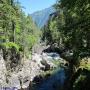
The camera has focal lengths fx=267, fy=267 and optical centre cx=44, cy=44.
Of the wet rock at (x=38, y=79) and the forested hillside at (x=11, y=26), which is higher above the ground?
the forested hillside at (x=11, y=26)

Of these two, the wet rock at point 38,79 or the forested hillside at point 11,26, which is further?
the wet rock at point 38,79

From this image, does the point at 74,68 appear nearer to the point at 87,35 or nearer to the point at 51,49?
the point at 87,35

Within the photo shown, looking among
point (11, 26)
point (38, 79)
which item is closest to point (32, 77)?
point (38, 79)

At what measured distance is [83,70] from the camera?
26438 mm

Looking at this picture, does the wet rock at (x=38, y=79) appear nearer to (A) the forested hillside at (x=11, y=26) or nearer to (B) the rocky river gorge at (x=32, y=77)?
(B) the rocky river gorge at (x=32, y=77)

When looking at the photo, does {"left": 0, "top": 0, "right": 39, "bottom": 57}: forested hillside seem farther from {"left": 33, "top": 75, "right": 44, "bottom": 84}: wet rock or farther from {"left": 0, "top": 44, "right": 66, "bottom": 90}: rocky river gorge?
{"left": 33, "top": 75, "right": 44, "bottom": 84}: wet rock

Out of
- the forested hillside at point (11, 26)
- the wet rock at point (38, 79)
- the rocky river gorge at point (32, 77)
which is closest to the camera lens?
the forested hillside at point (11, 26)

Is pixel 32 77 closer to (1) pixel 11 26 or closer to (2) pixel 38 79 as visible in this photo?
(2) pixel 38 79

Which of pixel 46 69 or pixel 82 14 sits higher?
pixel 82 14

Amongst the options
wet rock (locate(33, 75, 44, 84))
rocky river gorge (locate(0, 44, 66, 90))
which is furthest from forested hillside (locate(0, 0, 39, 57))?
wet rock (locate(33, 75, 44, 84))

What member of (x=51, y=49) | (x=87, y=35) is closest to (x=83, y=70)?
(x=87, y=35)

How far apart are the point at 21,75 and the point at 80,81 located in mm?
18585

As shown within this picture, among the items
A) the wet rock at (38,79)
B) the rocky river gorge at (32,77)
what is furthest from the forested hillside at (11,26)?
the wet rock at (38,79)

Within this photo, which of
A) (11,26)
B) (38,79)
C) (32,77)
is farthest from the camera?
(11,26)
